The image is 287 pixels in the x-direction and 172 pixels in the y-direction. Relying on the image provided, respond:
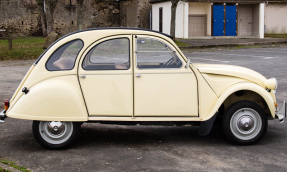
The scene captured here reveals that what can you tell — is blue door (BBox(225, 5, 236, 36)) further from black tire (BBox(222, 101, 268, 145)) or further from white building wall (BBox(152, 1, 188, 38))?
black tire (BBox(222, 101, 268, 145))

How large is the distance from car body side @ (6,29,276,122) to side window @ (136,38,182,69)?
0.23ft

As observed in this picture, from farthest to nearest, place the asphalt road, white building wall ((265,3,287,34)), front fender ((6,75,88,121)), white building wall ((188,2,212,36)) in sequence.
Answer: white building wall ((265,3,287,34))
white building wall ((188,2,212,36))
front fender ((6,75,88,121))
the asphalt road

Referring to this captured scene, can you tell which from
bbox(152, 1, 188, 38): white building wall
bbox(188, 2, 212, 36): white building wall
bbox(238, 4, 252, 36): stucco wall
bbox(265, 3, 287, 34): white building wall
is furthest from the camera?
bbox(265, 3, 287, 34): white building wall

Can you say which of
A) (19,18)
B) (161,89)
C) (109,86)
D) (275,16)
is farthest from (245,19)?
(109,86)

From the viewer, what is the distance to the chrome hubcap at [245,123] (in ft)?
17.4

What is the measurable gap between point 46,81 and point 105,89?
83 cm

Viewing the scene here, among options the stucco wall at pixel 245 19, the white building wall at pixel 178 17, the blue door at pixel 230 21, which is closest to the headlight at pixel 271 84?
the white building wall at pixel 178 17

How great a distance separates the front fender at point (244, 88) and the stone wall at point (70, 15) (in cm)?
2986

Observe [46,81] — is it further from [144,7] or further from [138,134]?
[144,7]

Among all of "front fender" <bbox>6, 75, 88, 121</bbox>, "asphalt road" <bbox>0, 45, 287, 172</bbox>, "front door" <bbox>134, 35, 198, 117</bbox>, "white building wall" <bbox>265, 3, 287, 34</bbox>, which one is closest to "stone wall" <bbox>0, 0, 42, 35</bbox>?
"white building wall" <bbox>265, 3, 287, 34</bbox>

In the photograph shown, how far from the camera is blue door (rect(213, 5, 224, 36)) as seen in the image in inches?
1155

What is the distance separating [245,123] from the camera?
529 centimetres

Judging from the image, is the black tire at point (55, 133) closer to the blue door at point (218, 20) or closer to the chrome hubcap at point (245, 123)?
the chrome hubcap at point (245, 123)

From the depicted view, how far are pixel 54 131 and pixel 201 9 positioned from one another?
2613 centimetres
